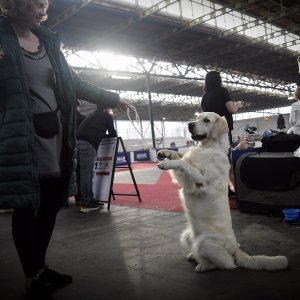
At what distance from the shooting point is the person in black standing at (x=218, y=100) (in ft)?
14.7

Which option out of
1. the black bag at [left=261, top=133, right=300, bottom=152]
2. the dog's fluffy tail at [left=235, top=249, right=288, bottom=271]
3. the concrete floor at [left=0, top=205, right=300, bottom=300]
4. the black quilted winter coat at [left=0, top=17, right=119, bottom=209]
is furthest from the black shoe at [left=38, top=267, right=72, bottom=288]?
the black bag at [left=261, top=133, right=300, bottom=152]

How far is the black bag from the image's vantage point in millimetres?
4102

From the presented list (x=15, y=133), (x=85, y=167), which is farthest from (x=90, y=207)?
(x=15, y=133)

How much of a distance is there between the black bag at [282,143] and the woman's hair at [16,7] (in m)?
3.25

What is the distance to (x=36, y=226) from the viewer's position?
214 cm

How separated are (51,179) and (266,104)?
139 feet

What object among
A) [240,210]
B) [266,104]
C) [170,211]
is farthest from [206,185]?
[266,104]

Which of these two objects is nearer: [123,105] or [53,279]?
[53,279]

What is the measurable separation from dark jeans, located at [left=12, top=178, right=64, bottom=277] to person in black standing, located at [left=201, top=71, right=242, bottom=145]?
9.47ft

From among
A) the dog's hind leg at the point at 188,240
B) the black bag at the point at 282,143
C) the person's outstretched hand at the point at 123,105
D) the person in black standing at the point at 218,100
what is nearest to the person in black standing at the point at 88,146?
the person in black standing at the point at 218,100

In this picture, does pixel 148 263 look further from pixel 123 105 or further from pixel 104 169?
pixel 104 169

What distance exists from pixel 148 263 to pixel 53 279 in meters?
0.72

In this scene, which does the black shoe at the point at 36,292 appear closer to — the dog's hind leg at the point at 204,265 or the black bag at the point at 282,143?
the dog's hind leg at the point at 204,265

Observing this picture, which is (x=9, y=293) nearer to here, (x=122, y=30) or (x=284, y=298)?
(x=284, y=298)
